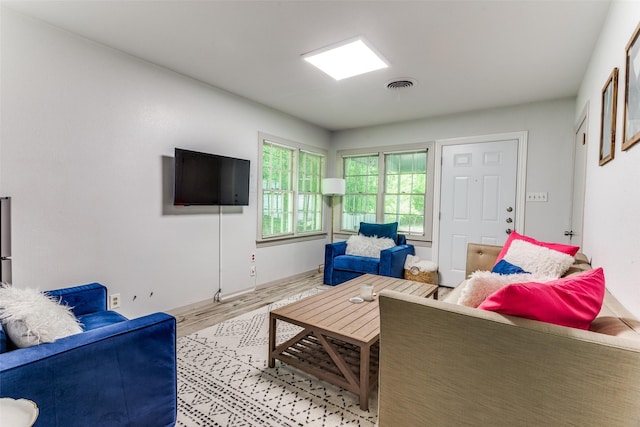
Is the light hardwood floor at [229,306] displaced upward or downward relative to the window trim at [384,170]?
downward

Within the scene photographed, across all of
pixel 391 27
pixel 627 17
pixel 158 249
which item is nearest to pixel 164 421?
pixel 158 249

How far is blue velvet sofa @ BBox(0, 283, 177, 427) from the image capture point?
1.09 metres

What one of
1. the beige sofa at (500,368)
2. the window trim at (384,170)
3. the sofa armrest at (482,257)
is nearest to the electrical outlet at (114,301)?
the beige sofa at (500,368)

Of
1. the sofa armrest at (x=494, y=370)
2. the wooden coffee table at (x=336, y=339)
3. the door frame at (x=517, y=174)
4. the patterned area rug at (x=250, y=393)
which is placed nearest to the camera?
the sofa armrest at (x=494, y=370)

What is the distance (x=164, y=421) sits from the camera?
1.44 meters

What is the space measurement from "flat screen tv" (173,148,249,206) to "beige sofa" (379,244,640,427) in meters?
2.42

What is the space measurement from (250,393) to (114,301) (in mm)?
1574

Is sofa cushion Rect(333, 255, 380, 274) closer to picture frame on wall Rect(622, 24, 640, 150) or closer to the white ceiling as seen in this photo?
the white ceiling

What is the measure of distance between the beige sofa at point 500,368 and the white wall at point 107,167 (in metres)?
2.45

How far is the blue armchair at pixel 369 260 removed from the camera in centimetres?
377

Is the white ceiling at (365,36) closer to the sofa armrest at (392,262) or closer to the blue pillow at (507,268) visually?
the blue pillow at (507,268)

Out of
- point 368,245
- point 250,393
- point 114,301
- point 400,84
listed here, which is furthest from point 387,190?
point 114,301

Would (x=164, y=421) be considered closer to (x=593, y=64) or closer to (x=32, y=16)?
(x=32, y=16)

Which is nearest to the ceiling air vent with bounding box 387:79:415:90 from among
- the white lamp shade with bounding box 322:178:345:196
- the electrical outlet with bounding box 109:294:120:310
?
the white lamp shade with bounding box 322:178:345:196
